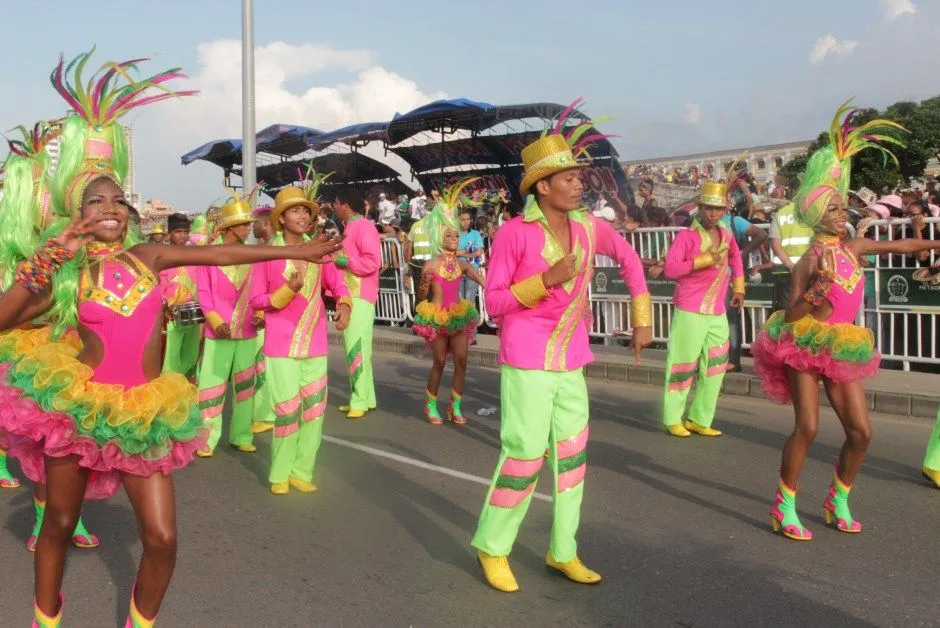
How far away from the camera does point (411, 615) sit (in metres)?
4.36

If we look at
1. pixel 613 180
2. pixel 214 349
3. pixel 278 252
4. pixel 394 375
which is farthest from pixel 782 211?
pixel 613 180

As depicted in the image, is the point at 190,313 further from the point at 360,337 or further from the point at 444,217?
the point at 444,217

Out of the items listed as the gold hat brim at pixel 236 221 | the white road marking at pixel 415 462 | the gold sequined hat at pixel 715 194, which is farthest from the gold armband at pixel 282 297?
the gold sequined hat at pixel 715 194

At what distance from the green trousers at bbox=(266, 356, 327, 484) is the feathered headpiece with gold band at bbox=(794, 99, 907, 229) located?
333 cm

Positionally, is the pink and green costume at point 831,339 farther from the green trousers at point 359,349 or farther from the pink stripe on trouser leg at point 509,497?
the green trousers at point 359,349

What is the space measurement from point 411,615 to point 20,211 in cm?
286

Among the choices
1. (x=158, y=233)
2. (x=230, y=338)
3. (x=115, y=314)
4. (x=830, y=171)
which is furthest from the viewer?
(x=158, y=233)

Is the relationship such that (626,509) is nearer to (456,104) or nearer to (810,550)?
(810,550)

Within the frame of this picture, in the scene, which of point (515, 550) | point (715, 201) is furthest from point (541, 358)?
point (715, 201)

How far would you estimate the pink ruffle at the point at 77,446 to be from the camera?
3602 millimetres

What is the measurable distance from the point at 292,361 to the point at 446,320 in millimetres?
2642

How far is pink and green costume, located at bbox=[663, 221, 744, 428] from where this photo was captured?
27.8 feet

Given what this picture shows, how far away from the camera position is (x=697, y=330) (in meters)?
8.55

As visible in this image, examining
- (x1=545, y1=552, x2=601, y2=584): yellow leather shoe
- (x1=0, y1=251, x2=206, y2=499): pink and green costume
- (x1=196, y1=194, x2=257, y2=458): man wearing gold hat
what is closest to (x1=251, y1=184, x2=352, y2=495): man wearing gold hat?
(x1=196, y1=194, x2=257, y2=458): man wearing gold hat
